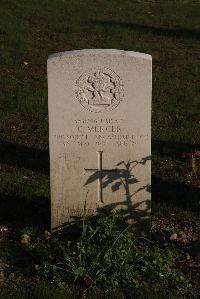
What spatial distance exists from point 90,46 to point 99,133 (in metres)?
8.09

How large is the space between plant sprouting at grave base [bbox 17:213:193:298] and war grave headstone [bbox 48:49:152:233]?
33 cm

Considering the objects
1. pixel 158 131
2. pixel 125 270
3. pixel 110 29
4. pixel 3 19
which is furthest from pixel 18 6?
pixel 125 270

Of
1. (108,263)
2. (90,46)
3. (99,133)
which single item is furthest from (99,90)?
(90,46)

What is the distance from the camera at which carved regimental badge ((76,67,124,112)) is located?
5242mm

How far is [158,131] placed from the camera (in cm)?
859

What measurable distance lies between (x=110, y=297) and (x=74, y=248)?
648 millimetres

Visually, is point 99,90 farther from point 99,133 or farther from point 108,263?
point 108,263

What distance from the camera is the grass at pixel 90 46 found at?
6543 millimetres

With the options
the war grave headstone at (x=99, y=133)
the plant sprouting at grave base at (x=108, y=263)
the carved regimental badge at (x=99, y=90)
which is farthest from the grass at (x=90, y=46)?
the carved regimental badge at (x=99, y=90)

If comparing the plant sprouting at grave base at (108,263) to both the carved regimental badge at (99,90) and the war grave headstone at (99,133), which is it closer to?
the war grave headstone at (99,133)

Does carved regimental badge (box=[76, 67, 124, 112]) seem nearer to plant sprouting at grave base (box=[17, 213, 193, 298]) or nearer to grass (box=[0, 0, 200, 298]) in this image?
plant sprouting at grave base (box=[17, 213, 193, 298])

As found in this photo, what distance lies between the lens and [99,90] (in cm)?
530

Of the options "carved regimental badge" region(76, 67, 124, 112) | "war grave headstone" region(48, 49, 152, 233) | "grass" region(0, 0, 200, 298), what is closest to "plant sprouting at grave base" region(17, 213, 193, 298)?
"war grave headstone" region(48, 49, 152, 233)

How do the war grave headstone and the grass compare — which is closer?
the war grave headstone
